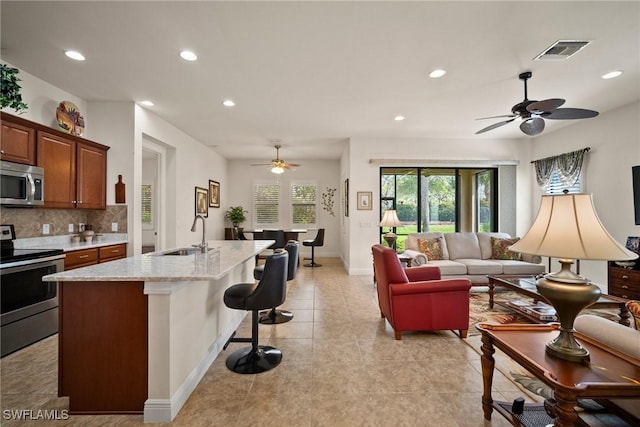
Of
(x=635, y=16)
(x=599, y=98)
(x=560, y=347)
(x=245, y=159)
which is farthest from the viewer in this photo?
(x=245, y=159)

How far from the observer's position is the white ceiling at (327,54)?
7.62ft

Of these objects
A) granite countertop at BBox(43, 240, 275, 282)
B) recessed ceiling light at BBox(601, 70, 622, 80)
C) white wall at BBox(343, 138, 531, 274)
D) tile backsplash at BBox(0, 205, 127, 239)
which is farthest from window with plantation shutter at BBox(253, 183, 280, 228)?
recessed ceiling light at BBox(601, 70, 622, 80)

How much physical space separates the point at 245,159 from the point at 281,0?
6707mm

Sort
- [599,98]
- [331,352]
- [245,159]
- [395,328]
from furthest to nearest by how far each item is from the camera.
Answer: [245,159] < [599,98] < [395,328] < [331,352]

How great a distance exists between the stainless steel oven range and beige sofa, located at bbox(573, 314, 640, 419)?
14.6 feet

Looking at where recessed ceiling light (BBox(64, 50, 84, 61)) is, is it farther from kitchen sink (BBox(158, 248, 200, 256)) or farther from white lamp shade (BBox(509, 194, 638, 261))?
white lamp shade (BBox(509, 194, 638, 261))

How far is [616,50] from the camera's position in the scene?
9.45 feet

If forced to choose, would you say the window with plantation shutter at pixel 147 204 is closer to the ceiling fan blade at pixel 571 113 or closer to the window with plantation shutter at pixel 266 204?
the window with plantation shutter at pixel 266 204

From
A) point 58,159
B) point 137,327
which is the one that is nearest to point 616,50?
point 137,327

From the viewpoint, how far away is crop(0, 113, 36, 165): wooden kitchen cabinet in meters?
2.84

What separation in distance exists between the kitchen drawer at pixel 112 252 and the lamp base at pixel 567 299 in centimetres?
443

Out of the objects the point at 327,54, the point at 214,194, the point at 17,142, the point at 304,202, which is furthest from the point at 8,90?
the point at 304,202

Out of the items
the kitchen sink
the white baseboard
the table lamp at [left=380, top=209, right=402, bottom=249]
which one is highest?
the table lamp at [left=380, top=209, right=402, bottom=249]

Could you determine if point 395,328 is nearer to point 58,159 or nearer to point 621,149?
point 58,159
